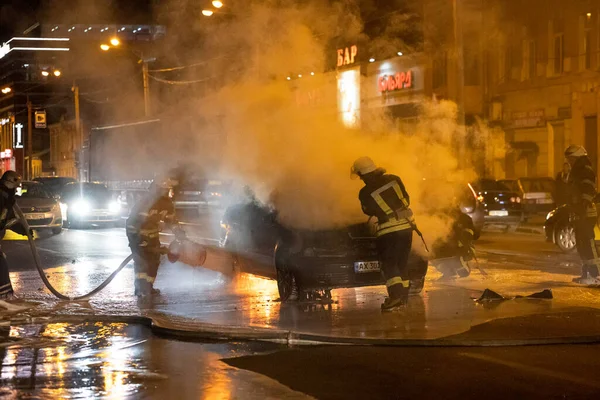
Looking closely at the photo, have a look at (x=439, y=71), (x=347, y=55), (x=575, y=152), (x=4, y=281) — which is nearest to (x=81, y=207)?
(x=347, y=55)

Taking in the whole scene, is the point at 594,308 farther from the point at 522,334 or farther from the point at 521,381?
the point at 521,381

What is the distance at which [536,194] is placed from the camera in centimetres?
2830

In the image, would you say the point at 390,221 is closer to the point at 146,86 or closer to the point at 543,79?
the point at 146,86

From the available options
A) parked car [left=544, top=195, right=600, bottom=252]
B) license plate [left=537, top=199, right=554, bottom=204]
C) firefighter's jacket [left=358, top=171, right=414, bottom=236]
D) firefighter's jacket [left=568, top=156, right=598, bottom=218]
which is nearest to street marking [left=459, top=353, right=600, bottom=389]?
firefighter's jacket [left=358, top=171, right=414, bottom=236]

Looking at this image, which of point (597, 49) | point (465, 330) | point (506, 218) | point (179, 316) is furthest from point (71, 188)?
point (465, 330)

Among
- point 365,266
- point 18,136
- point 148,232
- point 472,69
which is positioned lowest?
point 365,266

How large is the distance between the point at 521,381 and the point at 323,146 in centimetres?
695

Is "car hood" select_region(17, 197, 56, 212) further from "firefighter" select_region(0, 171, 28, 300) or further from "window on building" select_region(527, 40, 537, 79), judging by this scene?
"window on building" select_region(527, 40, 537, 79)

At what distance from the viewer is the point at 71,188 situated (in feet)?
103

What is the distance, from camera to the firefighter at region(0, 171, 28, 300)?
11562 mm

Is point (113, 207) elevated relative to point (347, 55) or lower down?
lower down

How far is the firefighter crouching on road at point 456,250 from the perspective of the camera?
1327 cm

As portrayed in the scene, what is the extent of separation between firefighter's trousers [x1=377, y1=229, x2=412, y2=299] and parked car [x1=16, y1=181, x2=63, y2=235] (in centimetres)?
1709

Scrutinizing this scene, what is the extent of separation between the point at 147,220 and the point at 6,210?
1773 mm
